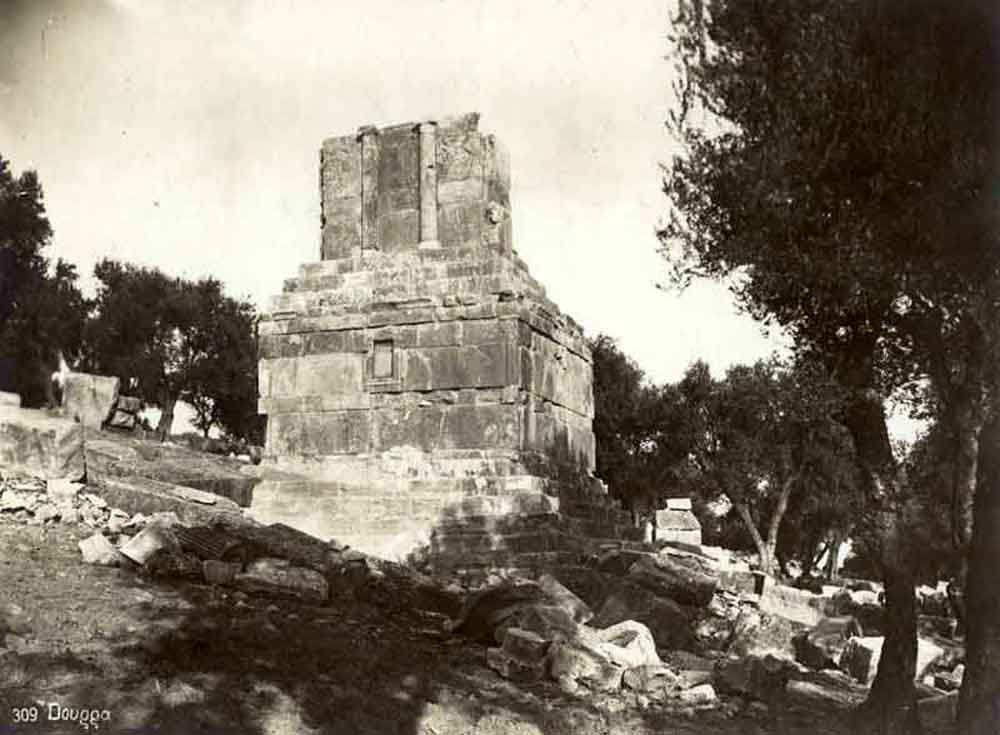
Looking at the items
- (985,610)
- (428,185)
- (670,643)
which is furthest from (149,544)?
(428,185)

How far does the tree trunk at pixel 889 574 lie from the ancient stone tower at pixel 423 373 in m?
4.56

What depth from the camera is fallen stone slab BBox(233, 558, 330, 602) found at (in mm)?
8852

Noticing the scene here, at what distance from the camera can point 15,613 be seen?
7008 mm

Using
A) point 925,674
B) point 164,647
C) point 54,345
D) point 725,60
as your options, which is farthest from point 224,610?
point 54,345

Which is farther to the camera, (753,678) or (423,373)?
(423,373)

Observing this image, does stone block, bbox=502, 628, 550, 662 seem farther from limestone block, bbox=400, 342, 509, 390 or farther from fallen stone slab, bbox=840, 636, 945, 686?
limestone block, bbox=400, 342, 509, 390

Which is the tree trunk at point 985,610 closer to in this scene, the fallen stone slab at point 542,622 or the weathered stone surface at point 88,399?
the fallen stone slab at point 542,622

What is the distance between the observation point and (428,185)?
45.9ft

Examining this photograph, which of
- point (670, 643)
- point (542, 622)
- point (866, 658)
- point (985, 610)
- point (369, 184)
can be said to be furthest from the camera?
point (369, 184)

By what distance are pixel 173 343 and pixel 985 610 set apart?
38522 mm

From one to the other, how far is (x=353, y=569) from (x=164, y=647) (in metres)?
3.01

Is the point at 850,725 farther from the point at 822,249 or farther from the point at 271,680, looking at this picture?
the point at 271,680

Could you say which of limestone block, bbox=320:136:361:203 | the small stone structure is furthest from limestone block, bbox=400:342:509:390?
the small stone structure

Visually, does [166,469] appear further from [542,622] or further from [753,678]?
[753,678]
